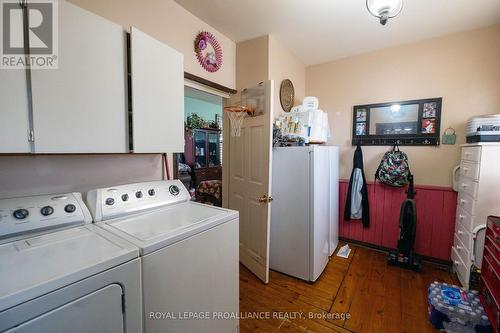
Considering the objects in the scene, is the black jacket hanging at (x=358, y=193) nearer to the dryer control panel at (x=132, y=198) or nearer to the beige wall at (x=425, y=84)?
the beige wall at (x=425, y=84)

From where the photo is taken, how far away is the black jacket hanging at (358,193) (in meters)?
2.83

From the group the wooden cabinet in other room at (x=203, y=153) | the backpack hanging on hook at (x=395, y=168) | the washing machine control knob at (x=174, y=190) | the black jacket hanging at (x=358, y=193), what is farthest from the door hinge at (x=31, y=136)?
the wooden cabinet in other room at (x=203, y=153)

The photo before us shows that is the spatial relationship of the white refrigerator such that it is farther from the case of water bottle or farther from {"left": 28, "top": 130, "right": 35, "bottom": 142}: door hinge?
{"left": 28, "top": 130, "right": 35, "bottom": 142}: door hinge

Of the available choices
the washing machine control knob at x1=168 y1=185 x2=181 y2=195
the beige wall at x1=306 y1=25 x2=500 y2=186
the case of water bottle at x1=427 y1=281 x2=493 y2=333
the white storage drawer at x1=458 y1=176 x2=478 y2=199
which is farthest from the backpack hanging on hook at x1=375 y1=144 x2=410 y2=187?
the washing machine control knob at x1=168 y1=185 x2=181 y2=195

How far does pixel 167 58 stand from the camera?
55.2 inches

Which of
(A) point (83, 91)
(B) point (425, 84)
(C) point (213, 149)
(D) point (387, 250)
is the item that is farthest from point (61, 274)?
(C) point (213, 149)

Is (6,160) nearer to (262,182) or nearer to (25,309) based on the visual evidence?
(25,309)

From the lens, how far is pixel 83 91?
1.06 m

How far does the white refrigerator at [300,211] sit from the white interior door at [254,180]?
246 mm

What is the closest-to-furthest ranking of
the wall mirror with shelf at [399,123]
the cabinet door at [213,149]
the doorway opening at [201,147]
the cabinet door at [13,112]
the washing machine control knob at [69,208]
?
the cabinet door at [13,112] < the washing machine control knob at [69,208] < the wall mirror with shelf at [399,123] < the doorway opening at [201,147] < the cabinet door at [213,149]

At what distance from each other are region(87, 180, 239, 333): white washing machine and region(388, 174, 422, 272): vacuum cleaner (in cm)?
204

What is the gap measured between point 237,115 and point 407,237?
7.51 ft

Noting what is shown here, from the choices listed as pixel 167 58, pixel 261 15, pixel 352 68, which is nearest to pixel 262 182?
pixel 167 58

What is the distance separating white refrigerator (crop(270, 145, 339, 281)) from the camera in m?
2.10
